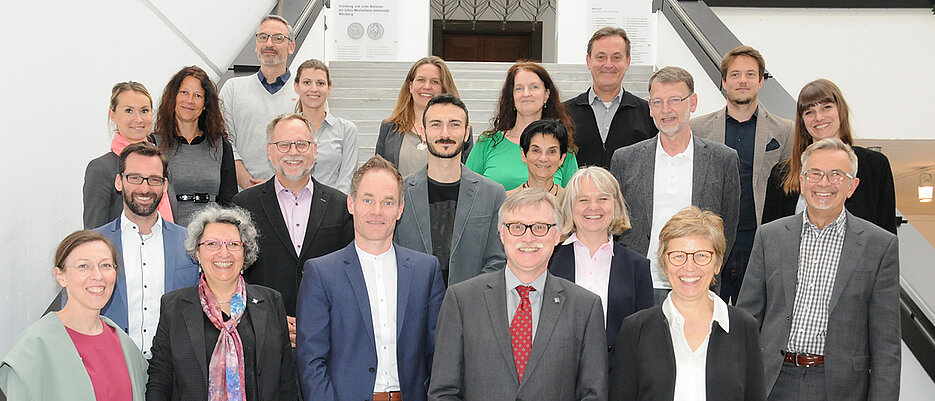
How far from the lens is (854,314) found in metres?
3.19

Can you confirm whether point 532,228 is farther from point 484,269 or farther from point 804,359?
point 804,359

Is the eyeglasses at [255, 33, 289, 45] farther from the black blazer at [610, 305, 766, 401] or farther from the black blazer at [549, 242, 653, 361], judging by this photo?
the black blazer at [610, 305, 766, 401]

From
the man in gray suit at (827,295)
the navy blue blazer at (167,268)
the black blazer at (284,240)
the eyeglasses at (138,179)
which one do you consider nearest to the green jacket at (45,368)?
the navy blue blazer at (167,268)

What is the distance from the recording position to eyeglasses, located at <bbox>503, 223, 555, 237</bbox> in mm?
2879

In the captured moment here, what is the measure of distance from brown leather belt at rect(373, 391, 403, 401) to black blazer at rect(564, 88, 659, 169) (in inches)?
76.3

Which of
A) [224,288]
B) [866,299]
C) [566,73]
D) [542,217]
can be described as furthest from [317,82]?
[566,73]

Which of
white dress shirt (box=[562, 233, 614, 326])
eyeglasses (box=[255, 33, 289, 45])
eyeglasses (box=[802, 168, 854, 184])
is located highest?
eyeglasses (box=[255, 33, 289, 45])

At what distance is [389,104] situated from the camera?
7.30m

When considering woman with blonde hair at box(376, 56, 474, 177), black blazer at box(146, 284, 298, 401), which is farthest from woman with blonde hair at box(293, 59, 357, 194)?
black blazer at box(146, 284, 298, 401)

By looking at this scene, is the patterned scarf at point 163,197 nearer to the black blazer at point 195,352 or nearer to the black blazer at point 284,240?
the black blazer at point 284,240

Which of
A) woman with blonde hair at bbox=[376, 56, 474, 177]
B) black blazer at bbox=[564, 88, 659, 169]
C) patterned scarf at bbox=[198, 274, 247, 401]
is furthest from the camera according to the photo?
black blazer at bbox=[564, 88, 659, 169]

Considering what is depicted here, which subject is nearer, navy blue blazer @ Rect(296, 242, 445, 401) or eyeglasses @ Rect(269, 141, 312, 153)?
navy blue blazer @ Rect(296, 242, 445, 401)

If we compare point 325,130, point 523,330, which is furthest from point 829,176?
point 325,130

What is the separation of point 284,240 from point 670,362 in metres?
1.71
